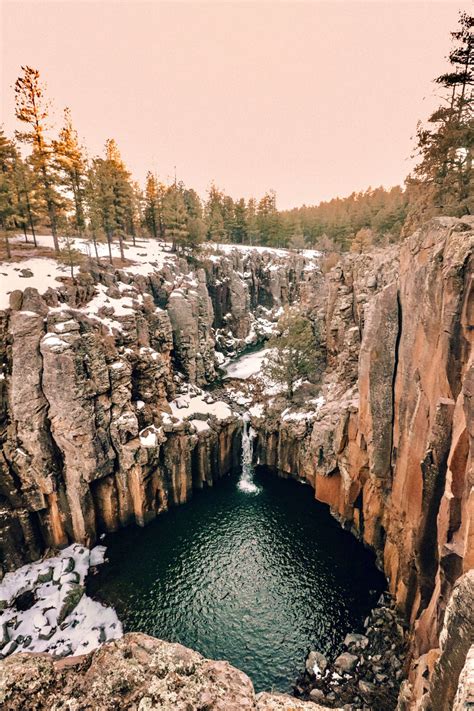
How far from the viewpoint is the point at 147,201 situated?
7069 centimetres

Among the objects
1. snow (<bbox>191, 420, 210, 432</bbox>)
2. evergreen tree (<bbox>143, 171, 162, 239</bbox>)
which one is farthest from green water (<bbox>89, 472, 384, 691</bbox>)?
evergreen tree (<bbox>143, 171, 162, 239</bbox>)

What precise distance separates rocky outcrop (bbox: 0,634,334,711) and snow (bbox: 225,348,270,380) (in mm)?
46342

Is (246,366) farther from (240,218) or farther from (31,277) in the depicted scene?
(240,218)

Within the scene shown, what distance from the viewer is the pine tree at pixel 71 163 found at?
39.0 m

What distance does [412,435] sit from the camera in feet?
60.5

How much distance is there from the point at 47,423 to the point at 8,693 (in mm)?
24494

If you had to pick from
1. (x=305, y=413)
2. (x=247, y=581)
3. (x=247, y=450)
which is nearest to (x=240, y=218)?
(x=247, y=450)

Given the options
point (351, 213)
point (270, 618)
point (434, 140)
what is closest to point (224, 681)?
point (270, 618)

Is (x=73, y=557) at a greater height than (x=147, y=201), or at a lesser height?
lesser

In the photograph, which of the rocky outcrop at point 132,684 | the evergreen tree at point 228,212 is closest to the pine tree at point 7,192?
the rocky outcrop at point 132,684

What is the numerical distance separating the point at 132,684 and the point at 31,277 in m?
34.9

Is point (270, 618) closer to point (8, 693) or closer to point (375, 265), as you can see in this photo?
point (8, 693)

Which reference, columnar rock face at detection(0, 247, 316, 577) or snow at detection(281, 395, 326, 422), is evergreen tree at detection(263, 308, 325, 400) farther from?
columnar rock face at detection(0, 247, 316, 577)

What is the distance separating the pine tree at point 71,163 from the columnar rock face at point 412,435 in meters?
35.9
